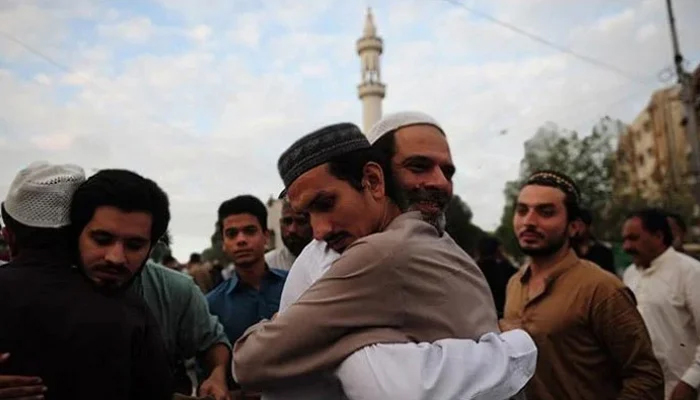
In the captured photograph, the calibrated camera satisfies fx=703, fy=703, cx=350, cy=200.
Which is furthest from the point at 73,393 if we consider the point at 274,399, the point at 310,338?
the point at 310,338

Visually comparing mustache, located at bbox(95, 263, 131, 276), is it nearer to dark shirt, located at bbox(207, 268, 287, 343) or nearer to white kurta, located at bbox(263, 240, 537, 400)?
white kurta, located at bbox(263, 240, 537, 400)

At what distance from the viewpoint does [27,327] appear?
1909 millimetres

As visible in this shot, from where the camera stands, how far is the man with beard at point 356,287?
4.88ft

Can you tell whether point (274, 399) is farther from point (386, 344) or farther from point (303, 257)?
point (303, 257)

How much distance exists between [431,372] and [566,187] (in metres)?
2.30

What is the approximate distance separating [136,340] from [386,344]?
0.96 metres

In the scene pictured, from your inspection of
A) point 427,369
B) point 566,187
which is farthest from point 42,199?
point 566,187

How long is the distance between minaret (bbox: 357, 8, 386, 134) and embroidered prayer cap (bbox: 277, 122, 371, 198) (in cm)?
5532

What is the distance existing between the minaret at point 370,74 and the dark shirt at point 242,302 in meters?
53.0

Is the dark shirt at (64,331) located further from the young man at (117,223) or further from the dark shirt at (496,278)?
the dark shirt at (496,278)

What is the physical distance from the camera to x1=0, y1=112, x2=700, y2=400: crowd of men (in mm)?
1494

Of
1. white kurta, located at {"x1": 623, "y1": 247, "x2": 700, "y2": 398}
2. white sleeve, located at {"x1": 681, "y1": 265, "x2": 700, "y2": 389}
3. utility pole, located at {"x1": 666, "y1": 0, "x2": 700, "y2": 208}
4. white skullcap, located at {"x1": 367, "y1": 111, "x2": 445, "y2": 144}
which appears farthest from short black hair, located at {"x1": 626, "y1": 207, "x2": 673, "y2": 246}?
utility pole, located at {"x1": 666, "y1": 0, "x2": 700, "y2": 208}

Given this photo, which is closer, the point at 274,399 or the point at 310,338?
the point at 310,338

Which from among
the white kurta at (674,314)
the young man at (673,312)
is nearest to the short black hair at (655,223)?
the young man at (673,312)
